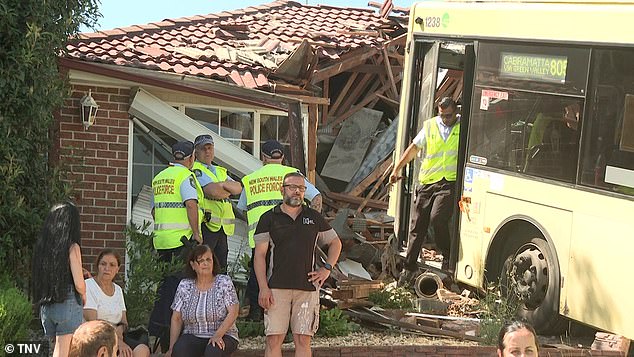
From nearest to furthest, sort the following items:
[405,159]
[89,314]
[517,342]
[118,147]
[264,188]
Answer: [517,342], [89,314], [264,188], [118,147], [405,159]

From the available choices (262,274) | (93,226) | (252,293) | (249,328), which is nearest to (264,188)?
(252,293)

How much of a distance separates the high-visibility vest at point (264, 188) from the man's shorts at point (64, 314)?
237 centimetres

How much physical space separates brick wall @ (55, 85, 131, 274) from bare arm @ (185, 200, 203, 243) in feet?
6.83

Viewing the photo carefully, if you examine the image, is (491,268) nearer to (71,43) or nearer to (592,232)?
(592,232)

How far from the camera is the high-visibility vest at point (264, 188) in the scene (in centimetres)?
980

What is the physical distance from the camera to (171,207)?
9.78 m

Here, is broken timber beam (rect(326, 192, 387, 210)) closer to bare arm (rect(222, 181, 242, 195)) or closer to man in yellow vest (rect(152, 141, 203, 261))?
bare arm (rect(222, 181, 242, 195))

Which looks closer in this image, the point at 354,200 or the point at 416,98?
the point at 416,98

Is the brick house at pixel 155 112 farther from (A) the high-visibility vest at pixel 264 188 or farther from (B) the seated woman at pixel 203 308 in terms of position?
(B) the seated woman at pixel 203 308

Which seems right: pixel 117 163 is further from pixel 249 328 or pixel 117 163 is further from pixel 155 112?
pixel 249 328

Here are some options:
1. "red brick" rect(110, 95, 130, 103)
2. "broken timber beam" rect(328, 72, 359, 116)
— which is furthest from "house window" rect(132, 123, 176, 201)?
"broken timber beam" rect(328, 72, 359, 116)

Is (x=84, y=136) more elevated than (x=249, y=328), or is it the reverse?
(x=84, y=136)

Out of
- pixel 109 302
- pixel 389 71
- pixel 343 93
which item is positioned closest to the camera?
pixel 109 302

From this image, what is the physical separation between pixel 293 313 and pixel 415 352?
4.31 feet
